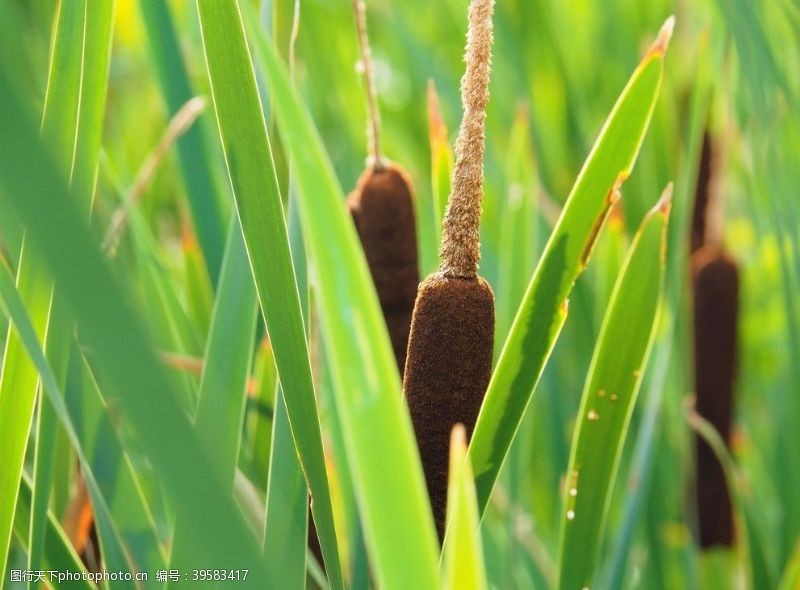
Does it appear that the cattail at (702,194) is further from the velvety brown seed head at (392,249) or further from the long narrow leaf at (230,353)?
the long narrow leaf at (230,353)

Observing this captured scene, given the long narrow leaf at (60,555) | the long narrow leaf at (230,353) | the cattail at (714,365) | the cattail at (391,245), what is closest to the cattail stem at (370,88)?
the cattail at (391,245)

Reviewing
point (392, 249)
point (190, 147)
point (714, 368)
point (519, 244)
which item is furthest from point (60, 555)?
point (714, 368)

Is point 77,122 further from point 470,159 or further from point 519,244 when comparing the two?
point 519,244

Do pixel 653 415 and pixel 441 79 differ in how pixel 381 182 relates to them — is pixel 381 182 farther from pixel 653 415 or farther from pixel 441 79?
pixel 441 79

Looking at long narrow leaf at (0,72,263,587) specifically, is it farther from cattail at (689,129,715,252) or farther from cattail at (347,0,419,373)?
cattail at (689,129,715,252)

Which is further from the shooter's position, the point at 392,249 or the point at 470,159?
the point at 392,249

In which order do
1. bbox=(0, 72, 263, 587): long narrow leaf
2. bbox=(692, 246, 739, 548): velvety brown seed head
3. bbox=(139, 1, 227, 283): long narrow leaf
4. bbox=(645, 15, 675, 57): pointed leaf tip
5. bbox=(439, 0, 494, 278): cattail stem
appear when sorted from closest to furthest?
bbox=(0, 72, 263, 587): long narrow leaf → bbox=(439, 0, 494, 278): cattail stem → bbox=(645, 15, 675, 57): pointed leaf tip → bbox=(139, 1, 227, 283): long narrow leaf → bbox=(692, 246, 739, 548): velvety brown seed head

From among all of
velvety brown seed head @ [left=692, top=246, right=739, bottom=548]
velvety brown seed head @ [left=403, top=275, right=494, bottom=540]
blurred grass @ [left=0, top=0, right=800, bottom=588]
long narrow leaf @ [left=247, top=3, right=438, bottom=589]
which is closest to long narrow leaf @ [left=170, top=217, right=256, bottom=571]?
blurred grass @ [left=0, top=0, right=800, bottom=588]
